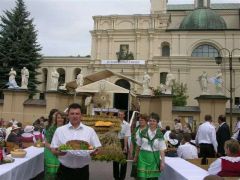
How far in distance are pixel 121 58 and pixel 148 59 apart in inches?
155

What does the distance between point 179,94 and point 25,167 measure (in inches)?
1612

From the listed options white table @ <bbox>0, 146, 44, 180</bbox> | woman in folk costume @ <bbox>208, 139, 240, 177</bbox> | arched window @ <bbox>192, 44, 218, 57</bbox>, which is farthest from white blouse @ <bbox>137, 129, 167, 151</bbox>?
arched window @ <bbox>192, 44, 218, 57</bbox>

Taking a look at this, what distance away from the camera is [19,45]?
4400 centimetres

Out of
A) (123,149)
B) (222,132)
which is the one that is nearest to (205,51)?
(222,132)

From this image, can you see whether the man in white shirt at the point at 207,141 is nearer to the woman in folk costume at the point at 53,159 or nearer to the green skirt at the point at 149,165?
the green skirt at the point at 149,165

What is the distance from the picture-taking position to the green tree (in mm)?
44906

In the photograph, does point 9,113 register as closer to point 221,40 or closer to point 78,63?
A: point 78,63

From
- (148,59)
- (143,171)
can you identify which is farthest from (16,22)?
(143,171)

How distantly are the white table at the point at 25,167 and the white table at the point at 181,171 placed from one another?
2583 mm

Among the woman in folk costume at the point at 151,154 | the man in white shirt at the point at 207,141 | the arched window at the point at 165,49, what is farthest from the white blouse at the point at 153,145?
the arched window at the point at 165,49

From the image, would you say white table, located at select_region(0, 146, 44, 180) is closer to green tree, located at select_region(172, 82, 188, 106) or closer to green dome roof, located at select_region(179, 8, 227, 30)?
green tree, located at select_region(172, 82, 188, 106)

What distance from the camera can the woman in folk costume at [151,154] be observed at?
6.69 m

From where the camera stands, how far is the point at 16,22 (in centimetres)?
4584

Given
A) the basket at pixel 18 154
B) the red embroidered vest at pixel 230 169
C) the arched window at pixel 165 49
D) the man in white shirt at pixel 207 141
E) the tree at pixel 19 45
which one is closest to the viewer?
the red embroidered vest at pixel 230 169
